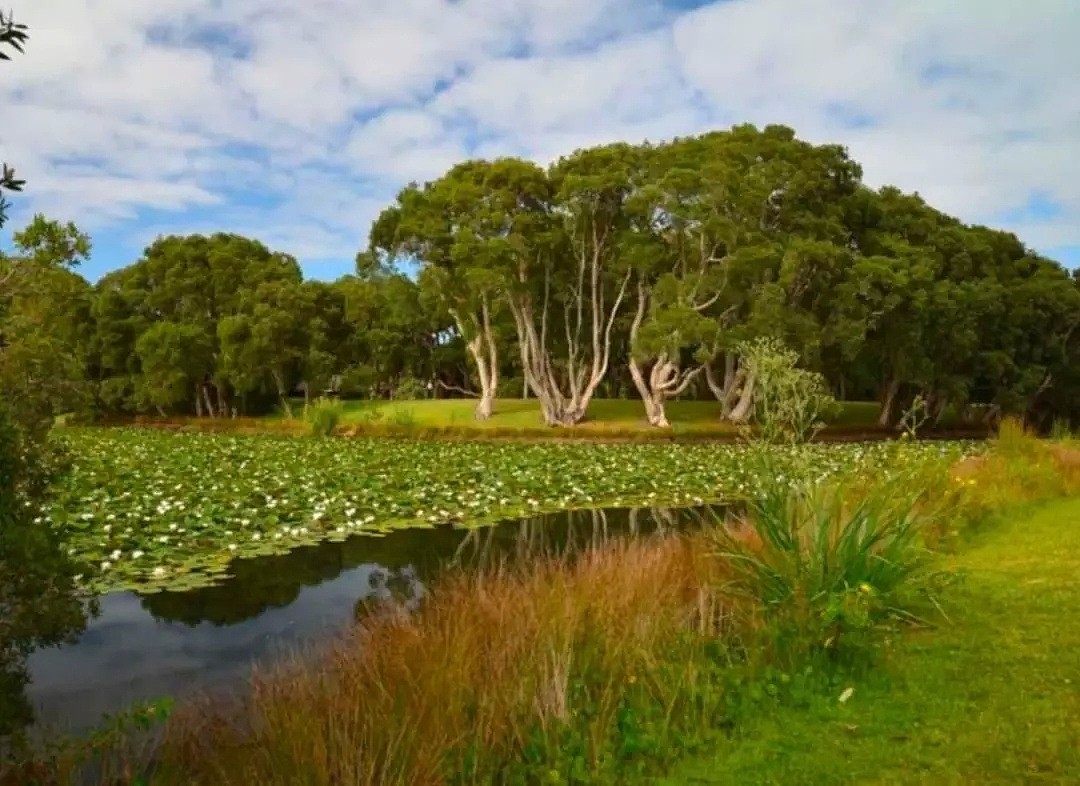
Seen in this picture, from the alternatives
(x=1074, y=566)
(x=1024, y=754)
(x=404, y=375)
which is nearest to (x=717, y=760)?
(x=1024, y=754)

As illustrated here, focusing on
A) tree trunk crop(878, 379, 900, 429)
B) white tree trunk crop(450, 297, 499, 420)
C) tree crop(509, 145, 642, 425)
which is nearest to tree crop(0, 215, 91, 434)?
tree crop(509, 145, 642, 425)

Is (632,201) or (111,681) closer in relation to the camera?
(111,681)

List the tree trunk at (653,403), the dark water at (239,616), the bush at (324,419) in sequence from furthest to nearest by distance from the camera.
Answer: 1. the tree trunk at (653,403)
2. the bush at (324,419)
3. the dark water at (239,616)

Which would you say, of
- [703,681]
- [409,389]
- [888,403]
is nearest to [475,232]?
[409,389]

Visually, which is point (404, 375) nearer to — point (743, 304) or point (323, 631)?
point (743, 304)

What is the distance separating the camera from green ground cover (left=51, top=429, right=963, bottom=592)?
10680mm

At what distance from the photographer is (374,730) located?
4266 mm

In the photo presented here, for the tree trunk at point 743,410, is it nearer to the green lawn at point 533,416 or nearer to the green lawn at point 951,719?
the green lawn at point 533,416

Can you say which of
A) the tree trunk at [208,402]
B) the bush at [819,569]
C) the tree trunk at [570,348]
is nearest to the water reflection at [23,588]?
the bush at [819,569]

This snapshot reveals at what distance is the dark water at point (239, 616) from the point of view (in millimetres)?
6914

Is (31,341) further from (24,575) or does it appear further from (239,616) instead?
(239,616)

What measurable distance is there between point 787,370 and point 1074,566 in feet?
11.8

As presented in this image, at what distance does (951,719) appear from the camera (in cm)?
488

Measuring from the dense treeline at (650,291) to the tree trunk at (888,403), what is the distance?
0.17 m
